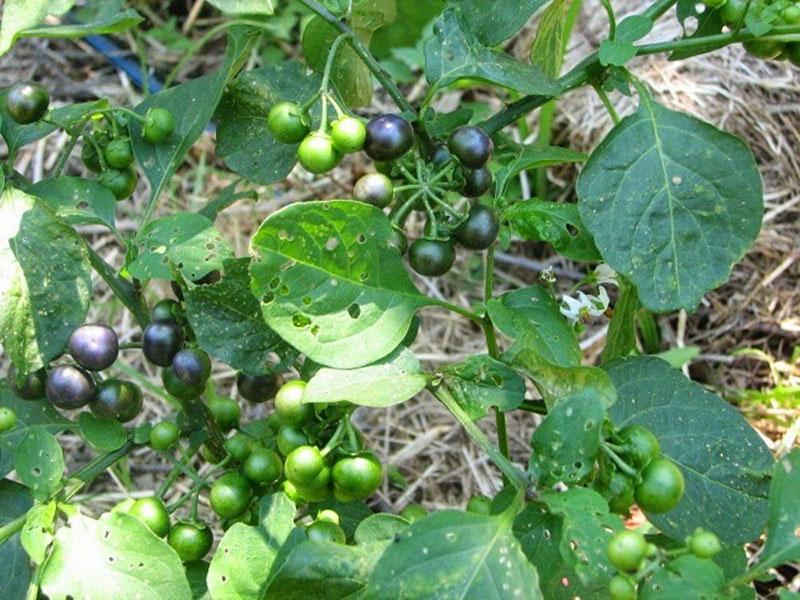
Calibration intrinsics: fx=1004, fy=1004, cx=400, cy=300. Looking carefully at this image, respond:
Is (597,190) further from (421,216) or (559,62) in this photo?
(421,216)

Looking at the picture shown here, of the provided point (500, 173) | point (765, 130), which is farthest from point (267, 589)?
point (765, 130)

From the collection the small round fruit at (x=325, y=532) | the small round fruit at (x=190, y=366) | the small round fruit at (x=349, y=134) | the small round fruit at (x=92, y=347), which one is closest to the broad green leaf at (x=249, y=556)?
the small round fruit at (x=325, y=532)

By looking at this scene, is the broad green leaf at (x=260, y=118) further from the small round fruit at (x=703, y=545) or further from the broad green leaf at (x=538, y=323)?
the small round fruit at (x=703, y=545)

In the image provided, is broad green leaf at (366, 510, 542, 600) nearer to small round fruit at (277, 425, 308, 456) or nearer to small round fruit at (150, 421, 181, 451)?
small round fruit at (277, 425, 308, 456)

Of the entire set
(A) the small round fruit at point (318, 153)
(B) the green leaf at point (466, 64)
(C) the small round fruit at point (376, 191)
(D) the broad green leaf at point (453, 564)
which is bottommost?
(D) the broad green leaf at point (453, 564)

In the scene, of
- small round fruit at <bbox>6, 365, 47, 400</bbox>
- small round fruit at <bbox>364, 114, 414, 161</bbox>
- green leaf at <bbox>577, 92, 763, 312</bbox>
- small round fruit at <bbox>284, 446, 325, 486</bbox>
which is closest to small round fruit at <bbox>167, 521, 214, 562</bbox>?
small round fruit at <bbox>284, 446, 325, 486</bbox>

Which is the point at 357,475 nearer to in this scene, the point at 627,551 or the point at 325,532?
the point at 325,532
